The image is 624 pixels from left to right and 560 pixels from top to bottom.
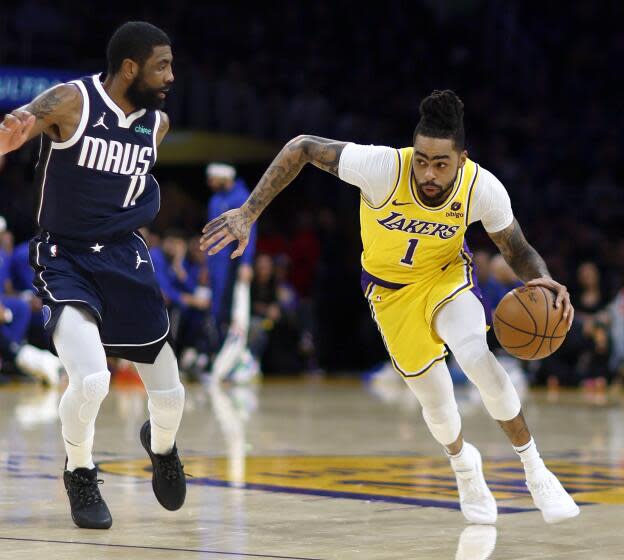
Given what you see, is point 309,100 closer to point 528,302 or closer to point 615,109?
point 615,109

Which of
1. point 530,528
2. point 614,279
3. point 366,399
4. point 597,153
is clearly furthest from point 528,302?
point 597,153

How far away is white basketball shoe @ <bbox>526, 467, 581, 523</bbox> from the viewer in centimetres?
521

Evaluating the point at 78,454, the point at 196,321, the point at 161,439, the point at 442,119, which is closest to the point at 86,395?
the point at 78,454

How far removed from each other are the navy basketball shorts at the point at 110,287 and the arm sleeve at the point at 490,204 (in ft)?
4.74

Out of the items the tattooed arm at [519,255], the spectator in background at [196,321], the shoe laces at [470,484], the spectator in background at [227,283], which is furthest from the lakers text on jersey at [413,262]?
the spectator in background at [196,321]

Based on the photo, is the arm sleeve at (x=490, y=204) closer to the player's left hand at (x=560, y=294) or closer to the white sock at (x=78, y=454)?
the player's left hand at (x=560, y=294)

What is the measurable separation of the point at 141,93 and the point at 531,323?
6.31 feet

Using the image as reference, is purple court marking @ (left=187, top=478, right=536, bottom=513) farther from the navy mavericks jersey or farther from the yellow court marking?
the navy mavericks jersey

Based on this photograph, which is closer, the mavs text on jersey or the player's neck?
the mavs text on jersey

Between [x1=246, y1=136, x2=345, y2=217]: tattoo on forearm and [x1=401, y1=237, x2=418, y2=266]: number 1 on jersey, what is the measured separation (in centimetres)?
46

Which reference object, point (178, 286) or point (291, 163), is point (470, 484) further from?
point (178, 286)

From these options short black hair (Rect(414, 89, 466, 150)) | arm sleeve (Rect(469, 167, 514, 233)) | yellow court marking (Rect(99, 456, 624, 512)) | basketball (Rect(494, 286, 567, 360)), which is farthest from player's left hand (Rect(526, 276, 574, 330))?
yellow court marking (Rect(99, 456, 624, 512))

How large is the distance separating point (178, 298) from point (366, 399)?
3.21 m

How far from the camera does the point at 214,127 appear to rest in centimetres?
A: 1864
